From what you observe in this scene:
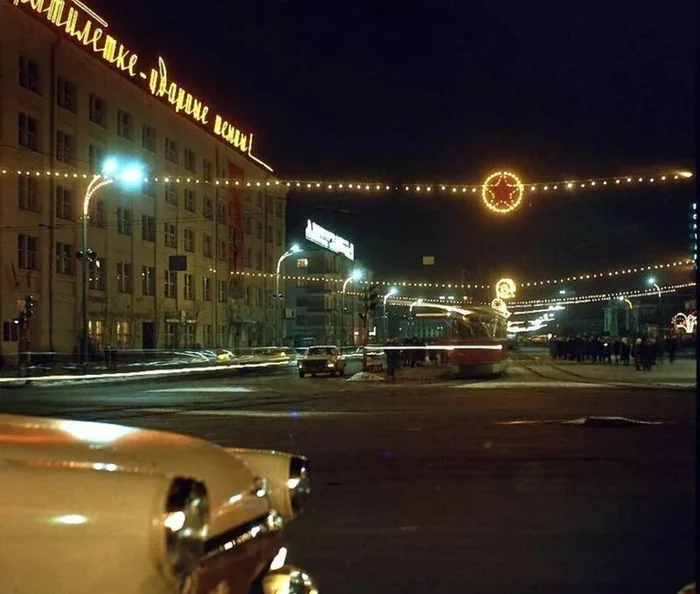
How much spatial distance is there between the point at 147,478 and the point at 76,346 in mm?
49466

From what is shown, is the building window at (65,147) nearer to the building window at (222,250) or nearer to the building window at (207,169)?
the building window at (207,169)

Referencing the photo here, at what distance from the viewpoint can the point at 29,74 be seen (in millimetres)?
46188

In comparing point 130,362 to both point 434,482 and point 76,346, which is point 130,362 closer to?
point 76,346

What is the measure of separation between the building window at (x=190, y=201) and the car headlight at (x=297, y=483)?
207 feet

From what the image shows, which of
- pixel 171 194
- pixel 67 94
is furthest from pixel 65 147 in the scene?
pixel 171 194

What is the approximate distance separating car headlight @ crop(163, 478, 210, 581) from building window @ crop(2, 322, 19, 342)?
4413 cm

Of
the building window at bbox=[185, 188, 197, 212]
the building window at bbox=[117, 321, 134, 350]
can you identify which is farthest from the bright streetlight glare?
the building window at bbox=[185, 188, 197, 212]

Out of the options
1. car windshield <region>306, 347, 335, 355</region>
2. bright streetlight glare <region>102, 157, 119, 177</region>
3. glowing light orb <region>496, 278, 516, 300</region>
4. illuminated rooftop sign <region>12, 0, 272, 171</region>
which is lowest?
car windshield <region>306, 347, 335, 355</region>

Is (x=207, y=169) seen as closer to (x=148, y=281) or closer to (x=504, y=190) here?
(x=148, y=281)

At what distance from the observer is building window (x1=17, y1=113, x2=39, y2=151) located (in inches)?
1775

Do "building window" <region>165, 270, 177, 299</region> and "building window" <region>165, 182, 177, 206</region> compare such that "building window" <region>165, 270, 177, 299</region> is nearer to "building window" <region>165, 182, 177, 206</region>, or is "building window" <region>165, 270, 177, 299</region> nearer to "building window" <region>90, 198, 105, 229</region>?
"building window" <region>165, 182, 177, 206</region>

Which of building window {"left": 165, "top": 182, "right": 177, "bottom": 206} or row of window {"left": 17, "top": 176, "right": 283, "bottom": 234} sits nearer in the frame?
row of window {"left": 17, "top": 176, "right": 283, "bottom": 234}

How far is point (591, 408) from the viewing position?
22016 mm

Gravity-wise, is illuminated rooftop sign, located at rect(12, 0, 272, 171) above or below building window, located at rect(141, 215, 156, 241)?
above
